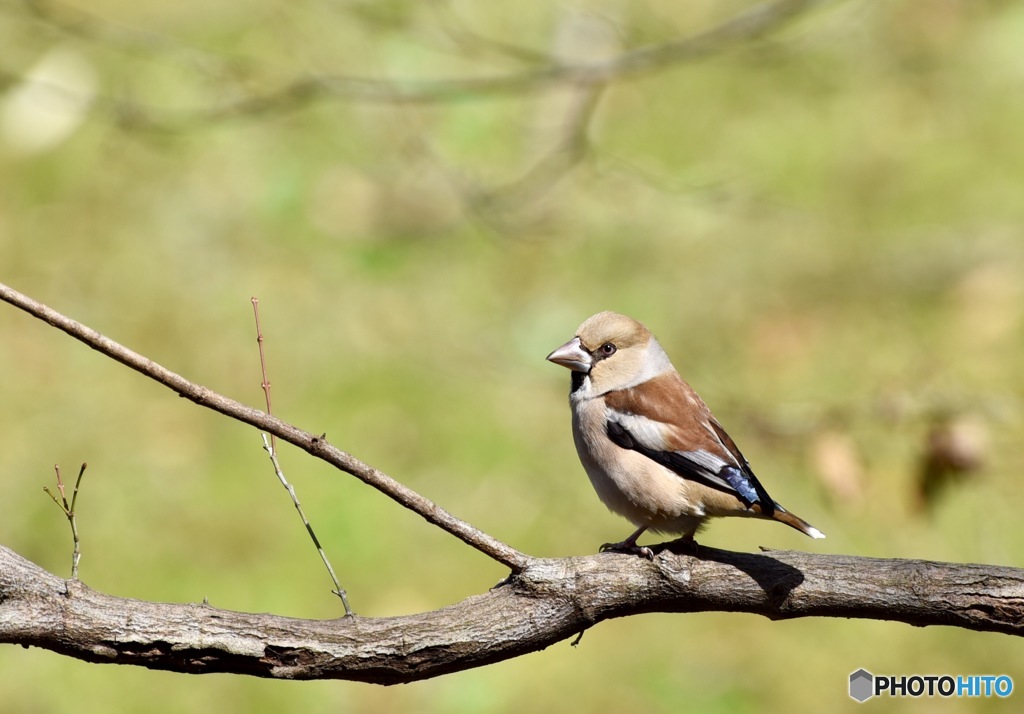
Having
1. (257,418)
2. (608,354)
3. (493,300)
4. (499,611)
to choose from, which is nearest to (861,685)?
(608,354)

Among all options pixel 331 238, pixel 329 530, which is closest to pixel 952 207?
pixel 331 238

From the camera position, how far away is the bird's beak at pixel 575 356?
14.6 feet

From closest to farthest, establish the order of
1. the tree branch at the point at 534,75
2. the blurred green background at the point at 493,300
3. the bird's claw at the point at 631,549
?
1. the bird's claw at the point at 631,549
2. the tree branch at the point at 534,75
3. the blurred green background at the point at 493,300

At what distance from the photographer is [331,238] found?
9875 mm

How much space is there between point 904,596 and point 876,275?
6.00 m

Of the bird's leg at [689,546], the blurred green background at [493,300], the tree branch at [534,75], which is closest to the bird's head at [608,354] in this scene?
the bird's leg at [689,546]

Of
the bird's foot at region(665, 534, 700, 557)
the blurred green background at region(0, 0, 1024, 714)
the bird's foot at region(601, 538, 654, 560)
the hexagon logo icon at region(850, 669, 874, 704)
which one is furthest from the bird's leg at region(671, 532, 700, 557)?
the hexagon logo icon at region(850, 669, 874, 704)

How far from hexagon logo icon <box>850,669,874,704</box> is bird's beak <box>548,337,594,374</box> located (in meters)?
2.88

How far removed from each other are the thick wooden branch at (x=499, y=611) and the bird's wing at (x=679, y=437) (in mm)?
290

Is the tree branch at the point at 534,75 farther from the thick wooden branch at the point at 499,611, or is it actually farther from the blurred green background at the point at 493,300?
the thick wooden branch at the point at 499,611

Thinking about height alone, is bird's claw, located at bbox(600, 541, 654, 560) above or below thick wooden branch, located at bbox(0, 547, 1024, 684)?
above

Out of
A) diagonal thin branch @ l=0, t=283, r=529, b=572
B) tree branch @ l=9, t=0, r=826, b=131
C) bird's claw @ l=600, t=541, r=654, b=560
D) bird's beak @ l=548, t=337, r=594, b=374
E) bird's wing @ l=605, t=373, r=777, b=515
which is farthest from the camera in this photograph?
tree branch @ l=9, t=0, r=826, b=131

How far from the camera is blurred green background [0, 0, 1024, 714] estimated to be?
266 inches

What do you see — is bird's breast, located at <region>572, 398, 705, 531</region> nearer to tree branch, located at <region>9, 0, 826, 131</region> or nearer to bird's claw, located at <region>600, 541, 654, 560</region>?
bird's claw, located at <region>600, 541, 654, 560</region>
